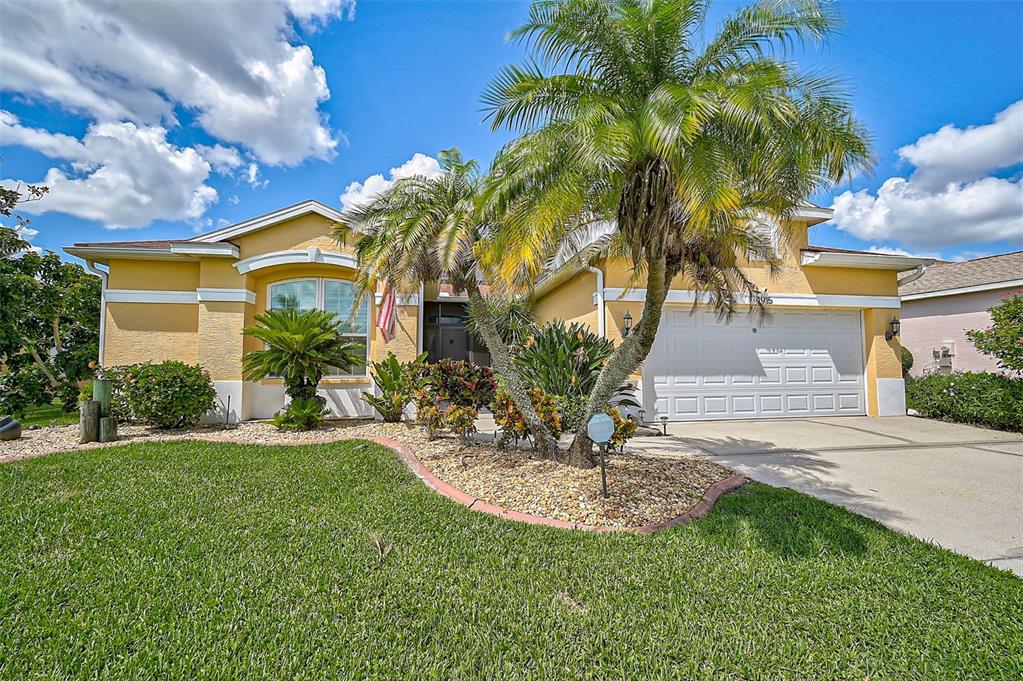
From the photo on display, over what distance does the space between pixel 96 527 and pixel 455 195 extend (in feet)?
19.7

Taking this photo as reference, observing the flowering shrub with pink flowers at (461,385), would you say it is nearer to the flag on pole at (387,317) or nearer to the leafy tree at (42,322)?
the flag on pole at (387,317)

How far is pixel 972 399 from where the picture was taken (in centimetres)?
1030

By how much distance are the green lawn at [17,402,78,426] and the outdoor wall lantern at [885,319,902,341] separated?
21.4 m

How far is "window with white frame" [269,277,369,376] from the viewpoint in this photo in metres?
11.6

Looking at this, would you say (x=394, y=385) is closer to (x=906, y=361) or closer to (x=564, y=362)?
(x=564, y=362)

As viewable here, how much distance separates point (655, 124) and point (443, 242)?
10.3ft

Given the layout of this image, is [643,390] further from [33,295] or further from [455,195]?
[33,295]

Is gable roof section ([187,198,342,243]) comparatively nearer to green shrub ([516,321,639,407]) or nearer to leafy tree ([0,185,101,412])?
leafy tree ([0,185,101,412])

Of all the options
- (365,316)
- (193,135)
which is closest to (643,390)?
(365,316)

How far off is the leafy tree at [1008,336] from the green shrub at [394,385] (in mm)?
13608

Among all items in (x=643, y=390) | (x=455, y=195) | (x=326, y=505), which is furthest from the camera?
(x=643, y=390)

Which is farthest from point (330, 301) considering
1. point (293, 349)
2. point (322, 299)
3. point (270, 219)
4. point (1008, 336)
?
point (1008, 336)

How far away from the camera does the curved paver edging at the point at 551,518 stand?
14.4 feet

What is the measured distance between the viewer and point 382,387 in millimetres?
10062
